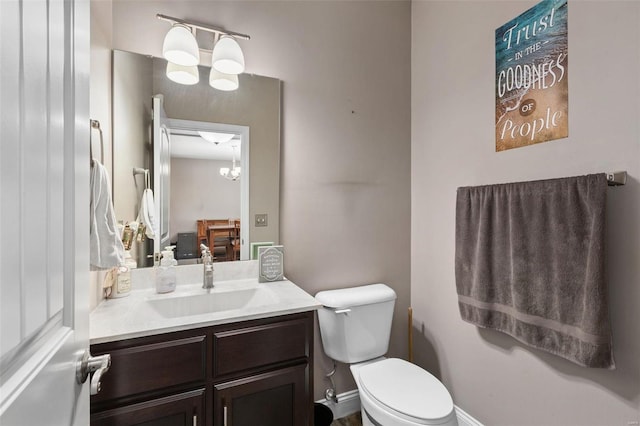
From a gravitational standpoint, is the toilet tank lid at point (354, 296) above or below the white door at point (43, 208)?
below

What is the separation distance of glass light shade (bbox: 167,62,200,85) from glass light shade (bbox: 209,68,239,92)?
2.8 inches

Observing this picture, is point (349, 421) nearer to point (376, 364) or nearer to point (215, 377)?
point (376, 364)

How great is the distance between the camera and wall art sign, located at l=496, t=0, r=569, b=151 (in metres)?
1.27

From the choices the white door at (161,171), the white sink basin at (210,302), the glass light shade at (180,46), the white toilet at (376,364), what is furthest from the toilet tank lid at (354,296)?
the glass light shade at (180,46)

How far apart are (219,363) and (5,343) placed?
865 mm

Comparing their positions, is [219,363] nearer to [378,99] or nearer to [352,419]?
[352,419]

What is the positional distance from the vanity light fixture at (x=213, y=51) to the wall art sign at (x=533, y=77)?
4.23ft

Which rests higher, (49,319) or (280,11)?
(280,11)

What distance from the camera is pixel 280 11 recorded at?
1.71m

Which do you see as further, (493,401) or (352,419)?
(352,419)

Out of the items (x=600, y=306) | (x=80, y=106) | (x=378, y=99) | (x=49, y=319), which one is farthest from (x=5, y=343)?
(x=378, y=99)

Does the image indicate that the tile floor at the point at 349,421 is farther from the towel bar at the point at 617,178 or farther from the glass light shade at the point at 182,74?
the glass light shade at the point at 182,74

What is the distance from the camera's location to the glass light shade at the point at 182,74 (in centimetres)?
147

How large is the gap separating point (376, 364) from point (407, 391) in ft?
0.84
